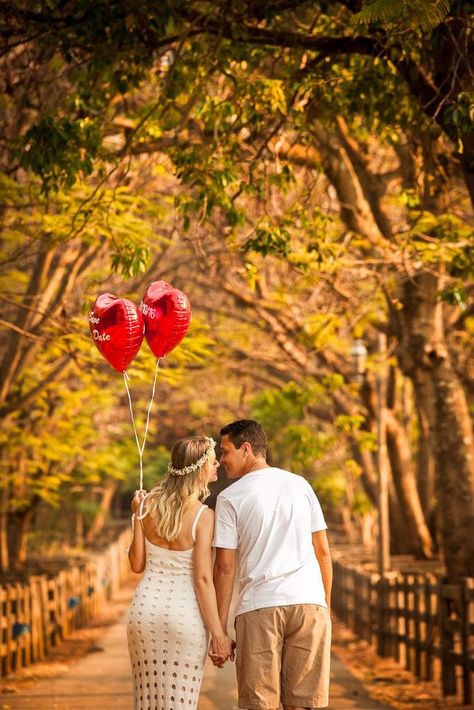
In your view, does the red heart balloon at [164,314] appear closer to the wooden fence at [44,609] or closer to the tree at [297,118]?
the tree at [297,118]

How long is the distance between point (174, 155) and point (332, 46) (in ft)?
6.37

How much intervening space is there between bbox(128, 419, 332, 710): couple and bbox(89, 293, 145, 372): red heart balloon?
149 cm

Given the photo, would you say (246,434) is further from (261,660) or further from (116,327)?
(116,327)

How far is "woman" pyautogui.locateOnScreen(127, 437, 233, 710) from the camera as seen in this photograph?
21.0 ft

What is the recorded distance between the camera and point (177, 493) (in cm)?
649

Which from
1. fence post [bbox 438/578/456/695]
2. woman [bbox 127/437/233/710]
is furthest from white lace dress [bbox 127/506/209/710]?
fence post [bbox 438/578/456/695]

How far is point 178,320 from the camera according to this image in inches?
315

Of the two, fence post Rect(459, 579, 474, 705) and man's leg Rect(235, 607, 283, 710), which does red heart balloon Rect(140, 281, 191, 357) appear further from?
fence post Rect(459, 579, 474, 705)

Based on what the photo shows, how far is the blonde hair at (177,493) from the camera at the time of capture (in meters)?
6.43

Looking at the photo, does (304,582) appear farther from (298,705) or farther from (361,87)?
(361,87)

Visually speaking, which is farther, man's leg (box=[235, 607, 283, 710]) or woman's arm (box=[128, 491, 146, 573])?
woman's arm (box=[128, 491, 146, 573])

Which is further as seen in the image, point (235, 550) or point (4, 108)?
point (4, 108)

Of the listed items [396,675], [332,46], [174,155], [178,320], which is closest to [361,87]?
[332,46]

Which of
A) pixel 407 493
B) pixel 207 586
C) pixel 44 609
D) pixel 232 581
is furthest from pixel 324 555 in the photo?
pixel 407 493
